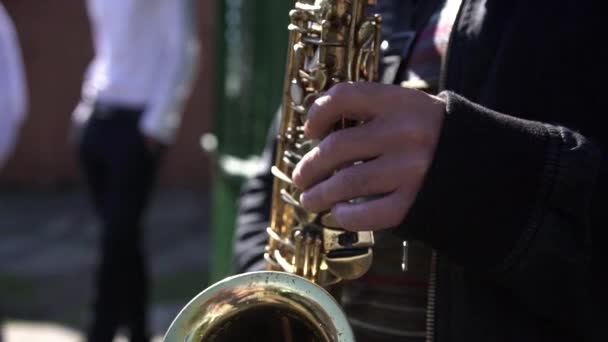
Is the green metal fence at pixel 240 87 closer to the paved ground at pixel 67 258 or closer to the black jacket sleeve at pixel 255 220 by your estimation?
the paved ground at pixel 67 258

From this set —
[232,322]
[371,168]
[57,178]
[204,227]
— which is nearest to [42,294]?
[204,227]

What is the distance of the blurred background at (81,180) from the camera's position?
4.15m

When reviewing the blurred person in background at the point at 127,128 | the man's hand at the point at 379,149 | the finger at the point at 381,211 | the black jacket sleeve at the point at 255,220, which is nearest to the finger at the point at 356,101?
the man's hand at the point at 379,149

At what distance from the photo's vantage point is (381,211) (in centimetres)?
118

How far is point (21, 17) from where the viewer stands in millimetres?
9055

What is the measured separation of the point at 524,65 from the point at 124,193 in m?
3.04

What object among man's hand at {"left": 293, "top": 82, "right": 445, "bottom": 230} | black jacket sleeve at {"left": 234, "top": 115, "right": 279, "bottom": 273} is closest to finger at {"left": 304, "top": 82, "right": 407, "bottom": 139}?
man's hand at {"left": 293, "top": 82, "right": 445, "bottom": 230}

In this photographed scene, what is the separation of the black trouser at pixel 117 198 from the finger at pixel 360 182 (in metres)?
3.00

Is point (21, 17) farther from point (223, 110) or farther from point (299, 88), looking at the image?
point (299, 88)

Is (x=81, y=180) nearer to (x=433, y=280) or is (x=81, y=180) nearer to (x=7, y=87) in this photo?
(x=7, y=87)

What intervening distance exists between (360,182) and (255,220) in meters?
0.77

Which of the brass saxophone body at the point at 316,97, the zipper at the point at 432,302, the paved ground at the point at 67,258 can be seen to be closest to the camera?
the zipper at the point at 432,302

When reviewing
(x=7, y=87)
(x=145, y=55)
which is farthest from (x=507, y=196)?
(x=7, y=87)

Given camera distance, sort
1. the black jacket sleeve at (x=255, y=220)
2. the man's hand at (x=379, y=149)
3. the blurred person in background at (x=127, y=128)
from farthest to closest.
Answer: the blurred person in background at (x=127, y=128) < the black jacket sleeve at (x=255, y=220) < the man's hand at (x=379, y=149)
